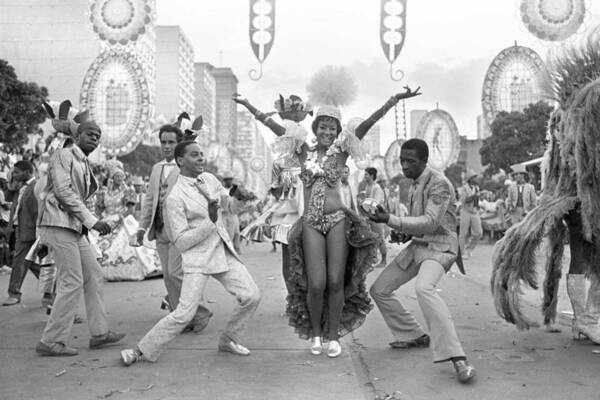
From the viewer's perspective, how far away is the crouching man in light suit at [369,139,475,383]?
13.9 ft

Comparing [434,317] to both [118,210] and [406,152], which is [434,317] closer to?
[406,152]

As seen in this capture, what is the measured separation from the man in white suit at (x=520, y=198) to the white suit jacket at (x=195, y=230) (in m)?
10.6

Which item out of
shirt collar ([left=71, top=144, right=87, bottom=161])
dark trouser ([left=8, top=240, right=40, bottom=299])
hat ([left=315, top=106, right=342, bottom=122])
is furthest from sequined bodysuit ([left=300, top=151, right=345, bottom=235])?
dark trouser ([left=8, top=240, right=40, bottom=299])

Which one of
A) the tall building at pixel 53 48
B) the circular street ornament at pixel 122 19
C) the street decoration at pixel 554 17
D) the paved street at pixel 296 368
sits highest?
the tall building at pixel 53 48

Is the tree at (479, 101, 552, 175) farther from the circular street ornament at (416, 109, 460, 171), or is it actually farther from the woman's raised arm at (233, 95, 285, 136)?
the woman's raised arm at (233, 95, 285, 136)

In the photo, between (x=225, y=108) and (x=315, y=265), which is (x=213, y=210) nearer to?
(x=315, y=265)

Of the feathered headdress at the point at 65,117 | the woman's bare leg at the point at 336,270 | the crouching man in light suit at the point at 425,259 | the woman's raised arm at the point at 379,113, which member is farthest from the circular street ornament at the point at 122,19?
the crouching man in light suit at the point at 425,259

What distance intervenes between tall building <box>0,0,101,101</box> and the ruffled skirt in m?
78.6

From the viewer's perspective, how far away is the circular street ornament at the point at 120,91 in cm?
2323

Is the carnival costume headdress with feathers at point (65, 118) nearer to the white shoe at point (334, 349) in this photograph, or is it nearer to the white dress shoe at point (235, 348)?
the white dress shoe at point (235, 348)

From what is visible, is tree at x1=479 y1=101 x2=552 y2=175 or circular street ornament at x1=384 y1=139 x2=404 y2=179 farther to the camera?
tree at x1=479 y1=101 x2=552 y2=175

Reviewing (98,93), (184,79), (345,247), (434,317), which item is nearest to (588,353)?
(434,317)

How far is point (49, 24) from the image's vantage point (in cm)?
7912

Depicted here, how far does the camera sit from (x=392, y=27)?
56.0 feet
